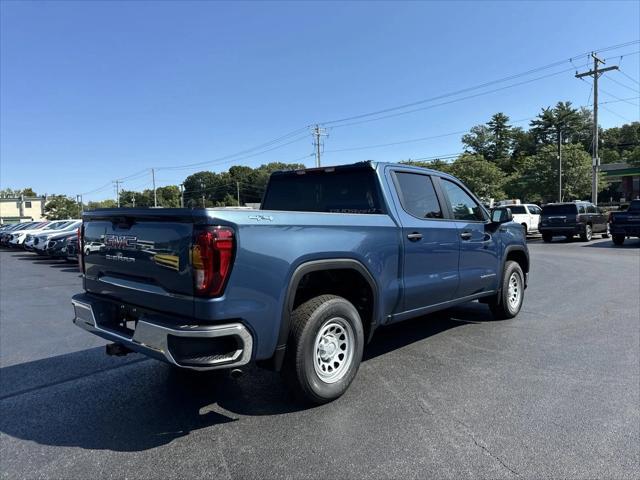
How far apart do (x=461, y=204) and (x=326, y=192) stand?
1.79 metres

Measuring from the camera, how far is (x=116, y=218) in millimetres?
3688

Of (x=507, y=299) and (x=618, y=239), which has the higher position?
(x=507, y=299)

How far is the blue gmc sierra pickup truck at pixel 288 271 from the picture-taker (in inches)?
119

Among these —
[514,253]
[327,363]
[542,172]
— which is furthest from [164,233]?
[542,172]

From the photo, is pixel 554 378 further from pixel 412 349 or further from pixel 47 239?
pixel 47 239

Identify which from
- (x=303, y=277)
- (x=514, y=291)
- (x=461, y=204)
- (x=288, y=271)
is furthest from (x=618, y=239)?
(x=288, y=271)

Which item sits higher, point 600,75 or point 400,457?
point 600,75

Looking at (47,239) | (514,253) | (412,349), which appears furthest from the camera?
(47,239)

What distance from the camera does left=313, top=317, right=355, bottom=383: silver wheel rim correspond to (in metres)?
3.71

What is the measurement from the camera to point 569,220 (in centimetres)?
2155

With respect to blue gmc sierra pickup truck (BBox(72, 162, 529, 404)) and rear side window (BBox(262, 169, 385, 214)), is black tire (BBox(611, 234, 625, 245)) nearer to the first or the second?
blue gmc sierra pickup truck (BBox(72, 162, 529, 404))

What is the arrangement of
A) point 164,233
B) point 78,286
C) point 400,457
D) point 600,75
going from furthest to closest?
point 600,75, point 78,286, point 164,233, point 400,457

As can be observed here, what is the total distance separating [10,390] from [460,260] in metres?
4.67

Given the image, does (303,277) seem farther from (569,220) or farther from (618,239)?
(569,220)
